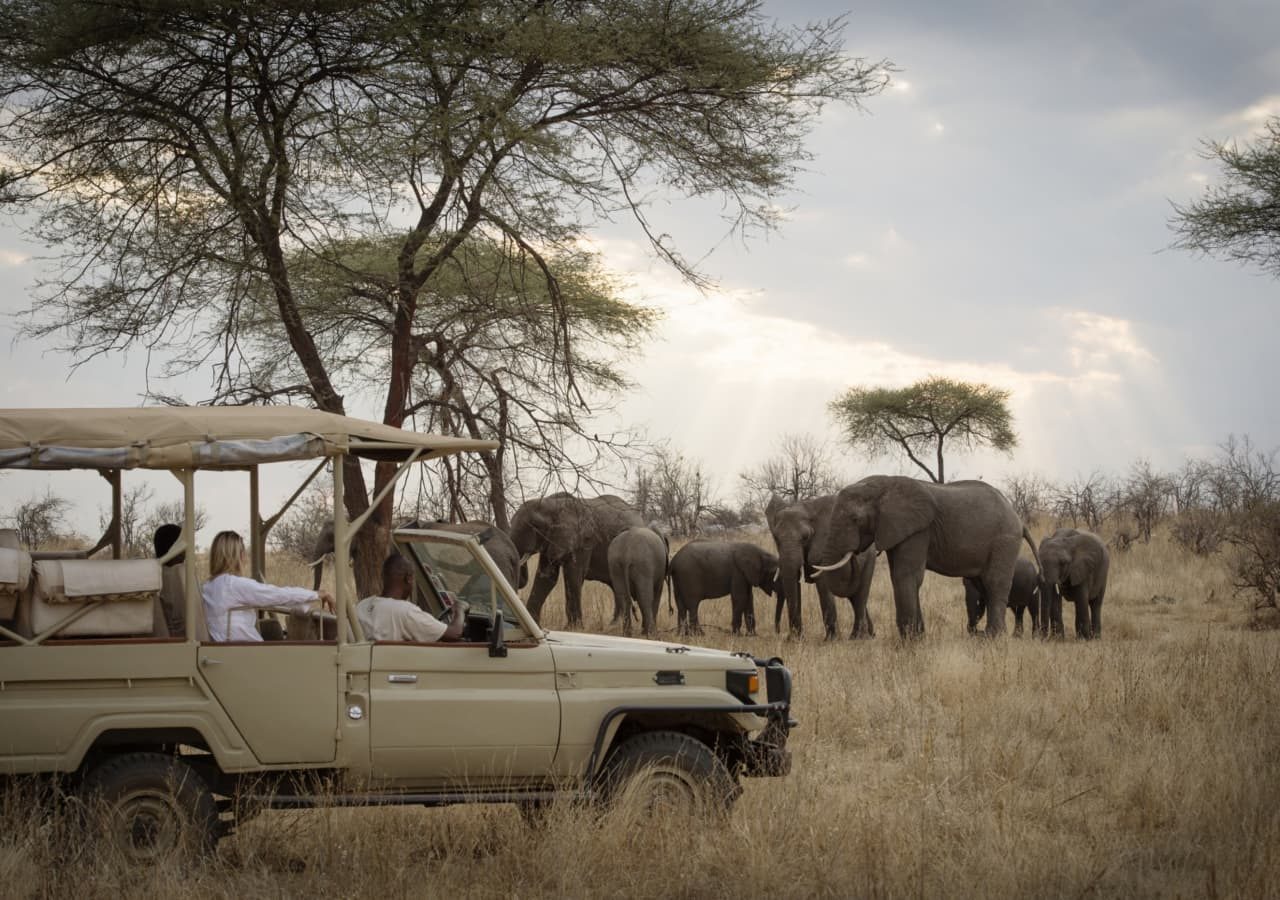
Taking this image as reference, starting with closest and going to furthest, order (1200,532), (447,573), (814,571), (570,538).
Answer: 1. (447,573)
2. (814,571)
3. (570,538)
4. (1200,532)

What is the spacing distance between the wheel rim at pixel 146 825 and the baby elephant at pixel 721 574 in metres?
14.9

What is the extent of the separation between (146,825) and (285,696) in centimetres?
88

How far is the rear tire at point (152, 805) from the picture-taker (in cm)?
685

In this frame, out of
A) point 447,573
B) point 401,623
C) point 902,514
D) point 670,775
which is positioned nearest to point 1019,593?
point 902,514

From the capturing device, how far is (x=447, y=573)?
8.36 meters

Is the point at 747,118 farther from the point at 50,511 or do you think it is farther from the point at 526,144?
the point at 50,511

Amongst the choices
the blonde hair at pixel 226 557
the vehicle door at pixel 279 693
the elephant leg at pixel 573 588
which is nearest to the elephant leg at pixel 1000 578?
the elephant leg at pixel 573 588

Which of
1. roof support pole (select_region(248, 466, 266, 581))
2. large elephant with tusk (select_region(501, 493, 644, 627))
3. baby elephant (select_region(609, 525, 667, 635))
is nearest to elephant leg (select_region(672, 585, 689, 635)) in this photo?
baby elephant (select_region(609, 525, 667, 635))

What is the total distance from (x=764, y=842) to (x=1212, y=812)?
9.15 feet

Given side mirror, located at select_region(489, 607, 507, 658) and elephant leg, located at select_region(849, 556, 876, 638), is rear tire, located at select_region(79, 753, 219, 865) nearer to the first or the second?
side mirror, located at select_region(489, 607, 507, 658)

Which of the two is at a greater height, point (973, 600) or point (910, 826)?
point (973, 600)

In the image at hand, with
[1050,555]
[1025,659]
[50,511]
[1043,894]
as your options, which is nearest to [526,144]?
[1025,659]

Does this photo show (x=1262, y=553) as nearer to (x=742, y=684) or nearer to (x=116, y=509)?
(x=742, y=684)

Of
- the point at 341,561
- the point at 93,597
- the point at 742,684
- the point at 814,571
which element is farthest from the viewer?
the point at 814,571
